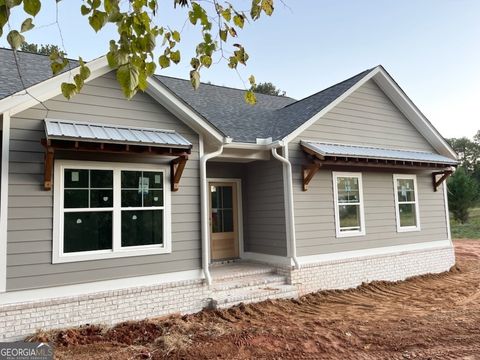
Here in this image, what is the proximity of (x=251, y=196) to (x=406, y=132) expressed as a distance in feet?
17.0

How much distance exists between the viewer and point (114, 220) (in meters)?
5.86

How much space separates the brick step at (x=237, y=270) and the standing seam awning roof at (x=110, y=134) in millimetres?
3119

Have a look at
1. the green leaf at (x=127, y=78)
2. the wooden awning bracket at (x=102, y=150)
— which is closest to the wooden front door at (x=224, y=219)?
the wooden awning bracket at (x=102, y=150)

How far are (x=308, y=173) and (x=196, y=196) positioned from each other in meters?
2.84

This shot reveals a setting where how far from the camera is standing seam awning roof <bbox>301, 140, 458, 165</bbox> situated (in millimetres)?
7844

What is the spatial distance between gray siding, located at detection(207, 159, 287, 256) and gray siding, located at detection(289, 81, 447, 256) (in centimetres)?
43

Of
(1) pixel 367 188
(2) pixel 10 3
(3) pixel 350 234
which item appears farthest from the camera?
(1) pixel 367 188

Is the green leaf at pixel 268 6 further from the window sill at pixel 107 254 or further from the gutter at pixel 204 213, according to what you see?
the window sill at pixel 107 254

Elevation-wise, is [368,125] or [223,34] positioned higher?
[368,125]

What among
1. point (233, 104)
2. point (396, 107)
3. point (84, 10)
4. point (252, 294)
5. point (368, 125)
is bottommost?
point (252, 294)

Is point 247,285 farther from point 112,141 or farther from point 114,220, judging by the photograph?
point 112,141

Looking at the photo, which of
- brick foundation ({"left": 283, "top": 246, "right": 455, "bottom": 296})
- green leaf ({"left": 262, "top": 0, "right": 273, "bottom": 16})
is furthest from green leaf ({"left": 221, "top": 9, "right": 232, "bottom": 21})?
brick foundation ({"left": 283, "top": 246, "right": 455, "bottom": 296})

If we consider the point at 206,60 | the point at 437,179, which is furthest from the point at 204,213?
the point at 437,179

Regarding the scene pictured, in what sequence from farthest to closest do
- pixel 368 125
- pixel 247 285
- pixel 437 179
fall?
1. pixel 437 179
2. pixel 368 125
3. pixel 247 285
